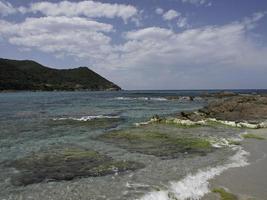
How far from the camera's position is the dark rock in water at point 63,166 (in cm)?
1717

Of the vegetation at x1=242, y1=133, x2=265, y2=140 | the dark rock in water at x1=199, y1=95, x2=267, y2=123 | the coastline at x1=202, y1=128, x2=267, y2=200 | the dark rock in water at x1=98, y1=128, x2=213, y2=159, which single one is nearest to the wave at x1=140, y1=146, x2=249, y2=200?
the coastline at x1=202, y1=128, x2=267, y2=200

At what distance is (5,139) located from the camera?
27875 mm

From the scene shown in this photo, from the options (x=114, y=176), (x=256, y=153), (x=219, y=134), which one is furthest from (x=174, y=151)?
(x=219, y=134)

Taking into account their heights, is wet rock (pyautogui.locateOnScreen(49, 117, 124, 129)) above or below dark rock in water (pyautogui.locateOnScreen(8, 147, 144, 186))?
below

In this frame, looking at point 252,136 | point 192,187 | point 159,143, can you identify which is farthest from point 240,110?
point 192,187

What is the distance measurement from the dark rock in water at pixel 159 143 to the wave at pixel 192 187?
3817 mm

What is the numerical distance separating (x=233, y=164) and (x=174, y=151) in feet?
16.0

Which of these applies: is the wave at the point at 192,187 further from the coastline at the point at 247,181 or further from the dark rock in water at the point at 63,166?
the dark rock in water at the point at 63,166

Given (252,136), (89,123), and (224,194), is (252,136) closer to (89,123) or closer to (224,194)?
(224,194)

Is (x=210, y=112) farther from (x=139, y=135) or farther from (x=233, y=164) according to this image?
(x=233, y=164)

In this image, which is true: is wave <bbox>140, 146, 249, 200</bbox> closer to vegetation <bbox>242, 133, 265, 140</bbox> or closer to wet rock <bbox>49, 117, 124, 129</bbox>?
vegetation <bbox>242, 133, 265, 140</bbox>

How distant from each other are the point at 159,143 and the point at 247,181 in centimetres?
1124

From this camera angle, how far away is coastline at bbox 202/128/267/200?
14365 mm

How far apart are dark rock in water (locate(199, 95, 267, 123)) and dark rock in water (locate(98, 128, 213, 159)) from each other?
23.4 m
